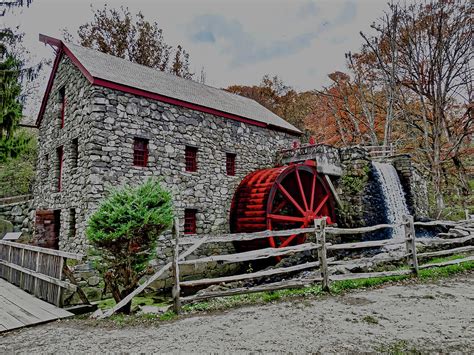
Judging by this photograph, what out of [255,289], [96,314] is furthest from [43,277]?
[255,289]

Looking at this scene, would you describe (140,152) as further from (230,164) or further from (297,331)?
(297,331)

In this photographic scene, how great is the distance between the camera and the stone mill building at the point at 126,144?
7445 millimetres

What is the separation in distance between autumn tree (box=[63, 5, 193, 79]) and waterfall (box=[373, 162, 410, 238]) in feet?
47.2

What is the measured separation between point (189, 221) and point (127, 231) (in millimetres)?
4805

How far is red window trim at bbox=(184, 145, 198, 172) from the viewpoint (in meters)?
9.30

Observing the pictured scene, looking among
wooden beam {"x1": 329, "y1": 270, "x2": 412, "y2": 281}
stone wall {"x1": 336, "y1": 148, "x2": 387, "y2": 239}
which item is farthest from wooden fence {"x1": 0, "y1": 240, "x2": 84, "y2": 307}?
stone wall {"x1": 336, "y1": 148, "x2": 387, "y2": 239}

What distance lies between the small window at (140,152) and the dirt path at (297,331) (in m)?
4.59

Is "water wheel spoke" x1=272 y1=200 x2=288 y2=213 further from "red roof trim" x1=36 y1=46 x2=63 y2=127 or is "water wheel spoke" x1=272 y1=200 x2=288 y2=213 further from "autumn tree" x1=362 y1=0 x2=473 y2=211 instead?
"red roof trim" x1=36 y1=46 x2=63 y2=127

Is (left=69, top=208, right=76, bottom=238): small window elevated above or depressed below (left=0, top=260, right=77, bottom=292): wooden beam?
above

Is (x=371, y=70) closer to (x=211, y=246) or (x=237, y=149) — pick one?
(x=237, y=149)

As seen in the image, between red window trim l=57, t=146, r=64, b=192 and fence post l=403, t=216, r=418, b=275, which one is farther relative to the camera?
red window trim l=57, t=146, r=64, b=192

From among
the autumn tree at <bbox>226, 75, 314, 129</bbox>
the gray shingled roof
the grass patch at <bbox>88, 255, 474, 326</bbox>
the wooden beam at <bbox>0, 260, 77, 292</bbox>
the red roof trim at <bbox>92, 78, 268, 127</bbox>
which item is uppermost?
the autumn tree at <bbox>226, 75, 314, 129</bbox>

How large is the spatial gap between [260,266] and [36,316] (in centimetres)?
683

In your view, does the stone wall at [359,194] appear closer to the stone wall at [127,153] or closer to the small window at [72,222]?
the stone wall at [127,153]
